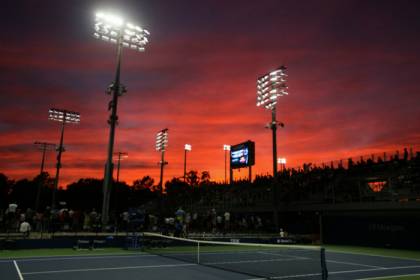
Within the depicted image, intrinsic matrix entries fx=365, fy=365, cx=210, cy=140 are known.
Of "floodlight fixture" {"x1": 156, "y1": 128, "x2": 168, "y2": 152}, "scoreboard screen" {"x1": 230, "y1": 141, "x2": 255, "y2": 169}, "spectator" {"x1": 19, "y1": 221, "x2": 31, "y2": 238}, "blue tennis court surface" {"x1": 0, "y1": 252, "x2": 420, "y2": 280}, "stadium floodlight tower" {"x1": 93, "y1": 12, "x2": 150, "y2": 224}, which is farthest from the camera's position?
"floodlight fixture" {"x1": 156, "y1": 128, "x2": 168, "y2": 152}

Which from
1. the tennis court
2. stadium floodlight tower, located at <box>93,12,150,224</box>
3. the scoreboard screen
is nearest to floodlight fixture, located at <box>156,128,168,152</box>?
the scoreboard screen

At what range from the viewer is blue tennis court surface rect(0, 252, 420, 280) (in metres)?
11.9

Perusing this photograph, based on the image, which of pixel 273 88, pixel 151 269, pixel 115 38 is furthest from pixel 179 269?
pixel 273 88

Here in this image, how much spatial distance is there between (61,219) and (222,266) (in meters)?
15.0

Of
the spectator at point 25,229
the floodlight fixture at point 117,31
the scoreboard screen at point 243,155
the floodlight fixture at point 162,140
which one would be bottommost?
the spectator at point 25,229

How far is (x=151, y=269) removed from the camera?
1364 centimetres

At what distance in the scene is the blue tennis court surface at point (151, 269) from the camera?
470 inches

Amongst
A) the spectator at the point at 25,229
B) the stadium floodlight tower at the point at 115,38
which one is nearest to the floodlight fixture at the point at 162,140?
the stadium floodlight tower at the point at 115,38

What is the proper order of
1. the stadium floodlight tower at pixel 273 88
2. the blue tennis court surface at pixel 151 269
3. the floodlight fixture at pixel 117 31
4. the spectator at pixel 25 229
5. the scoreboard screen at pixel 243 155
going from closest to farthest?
the blue tennis court surface at pixel 151 269 → the spectator at pixel 25 229 → the floodlight fixture at pixel 117 31 → the stadium floodlight tower at pixel 273 88 → the scoreboard screen at pixel 243 155

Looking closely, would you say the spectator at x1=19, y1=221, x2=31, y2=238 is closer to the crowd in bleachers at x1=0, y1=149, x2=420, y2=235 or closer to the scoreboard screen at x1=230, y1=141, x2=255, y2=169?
the crowd in bleachers at x1=0, y1=149, x2=420, y2=235

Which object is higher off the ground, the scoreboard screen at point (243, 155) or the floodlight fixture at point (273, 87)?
the floodlight fixture at point (273, 87)

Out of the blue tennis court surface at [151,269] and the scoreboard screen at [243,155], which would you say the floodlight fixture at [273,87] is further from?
the blue tennis court surface at [151,269]

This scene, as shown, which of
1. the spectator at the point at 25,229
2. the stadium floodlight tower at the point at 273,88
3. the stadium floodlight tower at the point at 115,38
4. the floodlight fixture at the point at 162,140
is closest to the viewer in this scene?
→ the spectator at the point at 25,229

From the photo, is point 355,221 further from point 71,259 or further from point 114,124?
point 71,259
